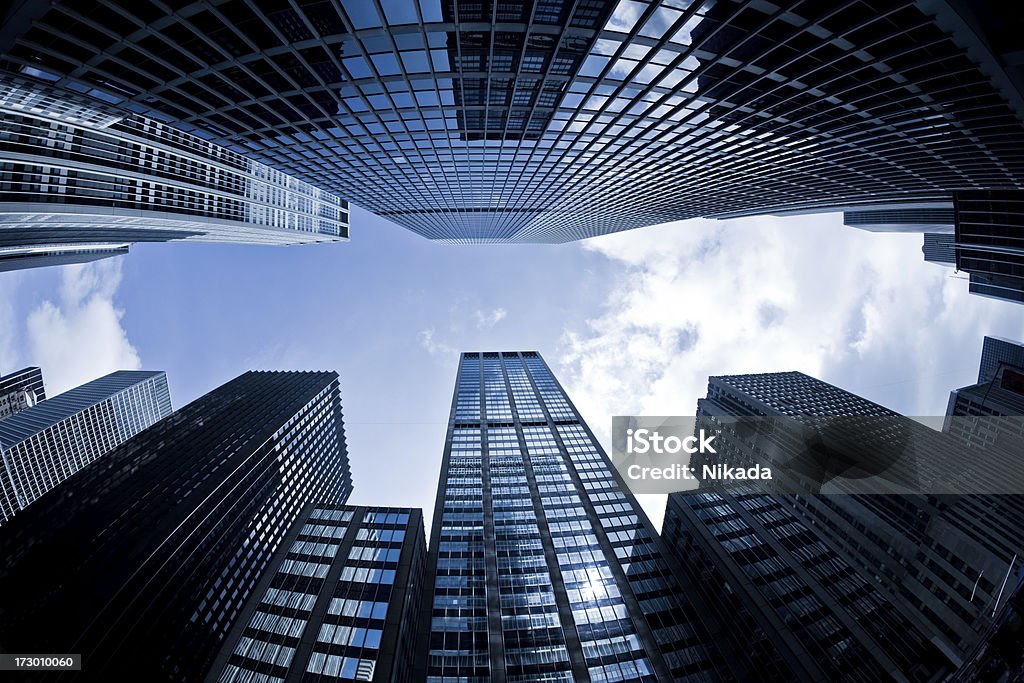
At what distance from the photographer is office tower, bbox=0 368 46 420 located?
147 m

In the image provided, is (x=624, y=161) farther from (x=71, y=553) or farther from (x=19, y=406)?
(x=19, y=406)

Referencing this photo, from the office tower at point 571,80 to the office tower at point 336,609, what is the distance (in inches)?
1785

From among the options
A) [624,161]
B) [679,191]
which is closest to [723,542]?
[679,191]

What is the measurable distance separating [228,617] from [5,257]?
87288 mm

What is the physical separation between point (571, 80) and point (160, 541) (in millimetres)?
86531

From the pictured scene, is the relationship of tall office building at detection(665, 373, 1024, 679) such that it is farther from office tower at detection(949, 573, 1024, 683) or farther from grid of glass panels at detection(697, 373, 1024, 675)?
office tower at detection(949, 573, 1024, 683)

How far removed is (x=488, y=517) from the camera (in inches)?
2557

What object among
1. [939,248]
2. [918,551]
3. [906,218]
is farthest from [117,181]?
[939,248]

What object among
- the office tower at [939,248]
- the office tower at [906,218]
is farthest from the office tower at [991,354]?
the office tower at [906,218]

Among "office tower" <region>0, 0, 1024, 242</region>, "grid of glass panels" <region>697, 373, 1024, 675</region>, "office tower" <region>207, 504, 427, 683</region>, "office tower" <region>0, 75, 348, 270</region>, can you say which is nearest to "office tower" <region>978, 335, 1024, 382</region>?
"grid of glass panels" <region>697, 373, 1024, 675</region>

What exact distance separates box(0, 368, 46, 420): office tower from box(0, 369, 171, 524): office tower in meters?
8.62

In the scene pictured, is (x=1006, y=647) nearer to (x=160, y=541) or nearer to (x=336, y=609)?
(x=336, y=609)

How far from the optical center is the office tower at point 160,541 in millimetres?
51438

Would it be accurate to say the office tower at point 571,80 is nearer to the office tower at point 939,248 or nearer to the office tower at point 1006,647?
the office tower at point 1006,647
